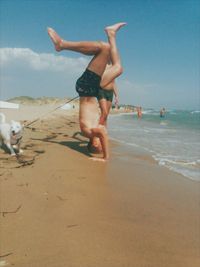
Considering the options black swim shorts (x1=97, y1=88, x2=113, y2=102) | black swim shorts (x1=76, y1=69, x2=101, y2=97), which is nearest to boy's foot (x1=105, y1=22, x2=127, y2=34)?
black swim shorts (x1=76, y1=69, x2=101, y2=97)

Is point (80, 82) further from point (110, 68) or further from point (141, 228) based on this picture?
point (141, 228)

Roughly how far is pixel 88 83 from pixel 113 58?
66 cm

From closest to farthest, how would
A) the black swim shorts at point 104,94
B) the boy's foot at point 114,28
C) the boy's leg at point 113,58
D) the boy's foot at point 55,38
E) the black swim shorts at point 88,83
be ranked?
the boy's foot at point 55,38, the black swim shorts at point 88,83, the boy's leg at point 113,58, the boy's foot at point 114,28, the black swim shorts at point 104,94

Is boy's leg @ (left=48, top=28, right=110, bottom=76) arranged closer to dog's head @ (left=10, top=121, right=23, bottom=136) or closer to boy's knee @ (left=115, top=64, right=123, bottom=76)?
boy's knee @ (left=115, top=64, right=123, bottom=76)

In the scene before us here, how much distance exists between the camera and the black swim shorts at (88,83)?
5.06 metres

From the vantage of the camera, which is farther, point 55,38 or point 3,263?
point 55,38

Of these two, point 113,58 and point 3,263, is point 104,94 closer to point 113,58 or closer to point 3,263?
point 113,58

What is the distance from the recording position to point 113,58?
531 cm

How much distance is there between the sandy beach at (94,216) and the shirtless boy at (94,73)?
0.83m

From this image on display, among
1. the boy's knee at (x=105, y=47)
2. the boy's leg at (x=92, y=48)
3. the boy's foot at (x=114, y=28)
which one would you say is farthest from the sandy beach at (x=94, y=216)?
the boy's foot at (x=114, y=28)

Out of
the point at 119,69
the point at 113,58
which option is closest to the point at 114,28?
the point at 113,58

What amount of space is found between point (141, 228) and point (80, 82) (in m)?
3.22

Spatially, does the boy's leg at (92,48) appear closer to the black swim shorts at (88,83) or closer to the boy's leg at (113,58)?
the black swim shorts at (88,83)

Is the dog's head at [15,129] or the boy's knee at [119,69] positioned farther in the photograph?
the boy's knee at [119,69]
